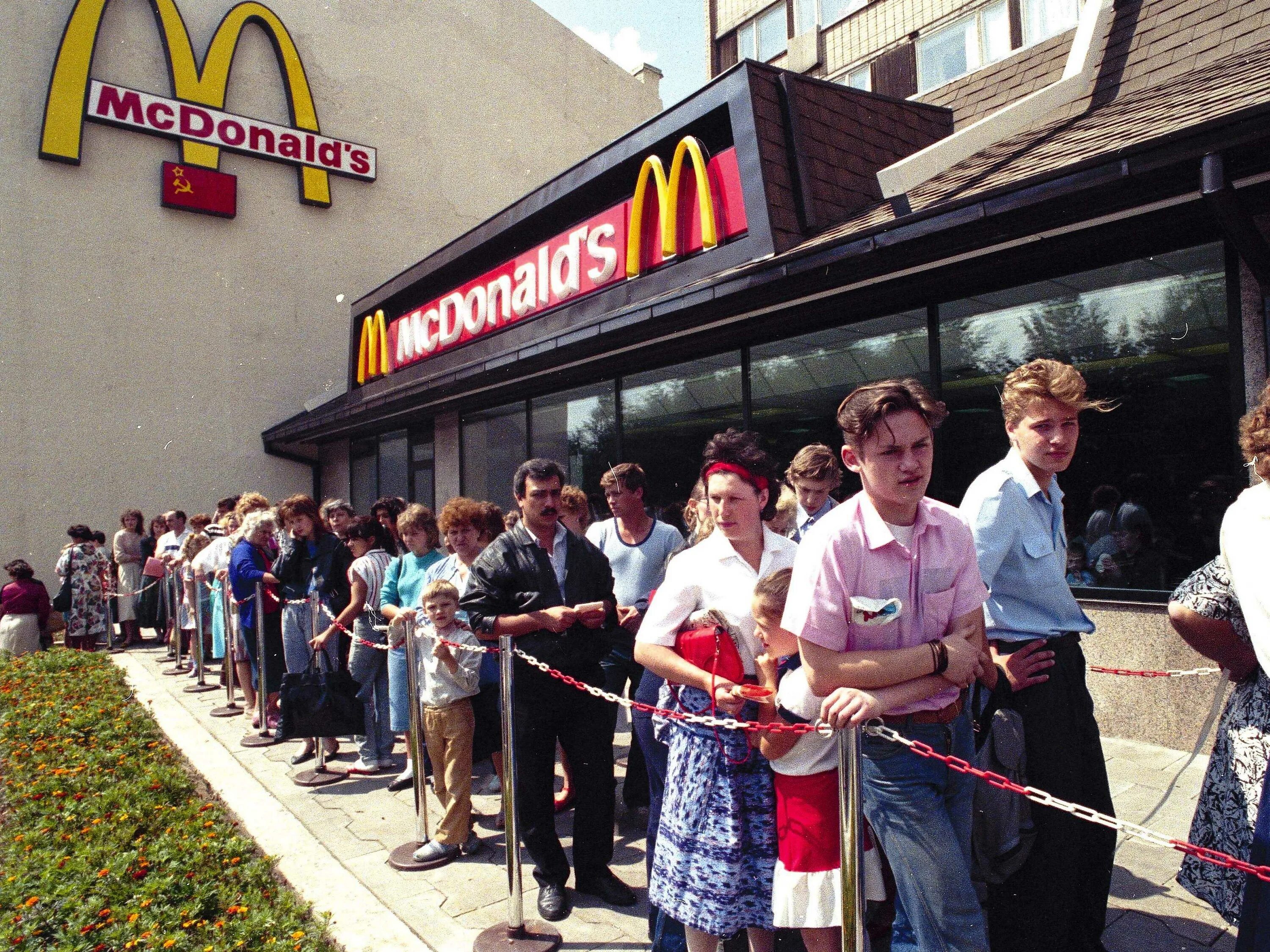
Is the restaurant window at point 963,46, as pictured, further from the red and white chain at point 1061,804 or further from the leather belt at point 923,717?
the red and white chain at point 1061,804

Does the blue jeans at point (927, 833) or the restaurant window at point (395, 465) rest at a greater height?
the restaurant window at point (395, 465)

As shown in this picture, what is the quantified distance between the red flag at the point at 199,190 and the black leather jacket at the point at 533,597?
51.9 ft

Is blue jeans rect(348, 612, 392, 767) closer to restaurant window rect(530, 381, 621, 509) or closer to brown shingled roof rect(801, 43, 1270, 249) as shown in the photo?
restaurant window rect(530, 381, 621, 509)

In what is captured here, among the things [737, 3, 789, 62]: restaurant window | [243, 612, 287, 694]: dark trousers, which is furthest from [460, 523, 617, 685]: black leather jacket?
[737, 3, 789, 62]: restaurant window

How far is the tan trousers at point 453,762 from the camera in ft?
14.2

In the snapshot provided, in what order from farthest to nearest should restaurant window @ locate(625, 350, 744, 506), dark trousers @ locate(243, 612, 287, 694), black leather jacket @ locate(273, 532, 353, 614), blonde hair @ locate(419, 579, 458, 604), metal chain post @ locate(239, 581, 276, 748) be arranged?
restaurant window @ locate(625, 350, 744, 506) → dark trousers @ locate(243, 612, 287, 694) → metal chain post @ locate(239, 581, 276, 748) → black leather jacket @ locate(273, 532, 353, 614) → blonde hair @ locate(419, 579, 458, 604)

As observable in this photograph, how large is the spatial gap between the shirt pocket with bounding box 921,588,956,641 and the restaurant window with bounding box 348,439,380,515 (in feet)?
45.8

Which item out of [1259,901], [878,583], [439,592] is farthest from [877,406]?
[439,592]

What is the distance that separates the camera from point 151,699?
8.60 meters

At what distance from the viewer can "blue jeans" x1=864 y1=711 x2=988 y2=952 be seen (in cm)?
209

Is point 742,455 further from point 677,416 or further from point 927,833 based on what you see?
point 677,416

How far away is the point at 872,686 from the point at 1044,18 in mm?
10490

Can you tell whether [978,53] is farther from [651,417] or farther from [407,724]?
[407,724]

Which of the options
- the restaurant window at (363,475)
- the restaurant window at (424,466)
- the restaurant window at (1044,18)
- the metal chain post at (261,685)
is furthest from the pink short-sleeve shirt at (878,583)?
the restaurant window at (363,475)
